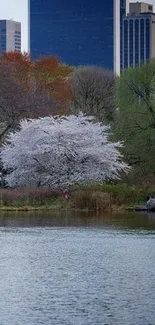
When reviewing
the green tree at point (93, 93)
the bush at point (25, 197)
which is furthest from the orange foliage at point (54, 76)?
the bush at point (25, 197)

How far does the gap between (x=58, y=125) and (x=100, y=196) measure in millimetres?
7437

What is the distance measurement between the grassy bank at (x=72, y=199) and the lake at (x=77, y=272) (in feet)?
25.9

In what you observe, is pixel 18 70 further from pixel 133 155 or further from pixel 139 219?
pixel 139 219

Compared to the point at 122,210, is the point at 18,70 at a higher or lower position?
higher

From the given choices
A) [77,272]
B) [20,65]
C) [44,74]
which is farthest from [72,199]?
[20,65]

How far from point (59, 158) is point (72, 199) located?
4843 mm

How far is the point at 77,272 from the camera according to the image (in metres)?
32.5

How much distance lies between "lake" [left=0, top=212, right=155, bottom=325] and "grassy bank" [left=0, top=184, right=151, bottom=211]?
790 centimetres

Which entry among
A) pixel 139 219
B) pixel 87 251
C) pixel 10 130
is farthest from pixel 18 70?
pixel 87 251

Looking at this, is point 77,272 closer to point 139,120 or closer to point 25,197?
point 25,197

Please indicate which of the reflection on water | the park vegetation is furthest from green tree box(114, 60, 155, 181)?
the reflection on water

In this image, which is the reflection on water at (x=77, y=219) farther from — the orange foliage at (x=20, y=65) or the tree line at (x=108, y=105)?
the orange foliage at (x=20, y=65)

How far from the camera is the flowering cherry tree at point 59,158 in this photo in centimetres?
6356

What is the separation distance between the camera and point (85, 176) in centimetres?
6331
